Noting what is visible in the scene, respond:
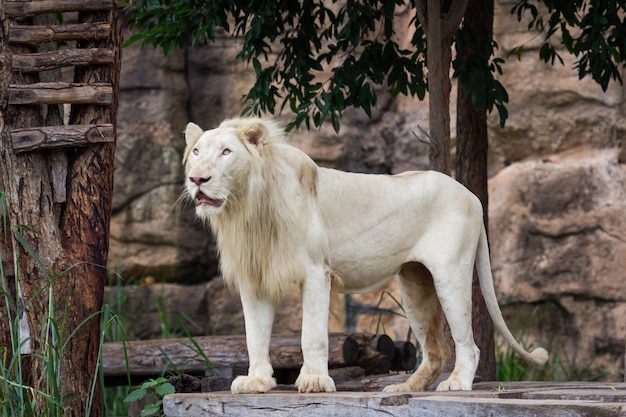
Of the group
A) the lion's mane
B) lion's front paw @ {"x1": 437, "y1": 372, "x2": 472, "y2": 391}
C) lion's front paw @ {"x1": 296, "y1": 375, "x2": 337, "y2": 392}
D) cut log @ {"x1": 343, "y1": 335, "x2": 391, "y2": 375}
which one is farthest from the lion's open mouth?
cut log @ {"x1": 343, "y1": 335, "x2": 391, "y2": 375}

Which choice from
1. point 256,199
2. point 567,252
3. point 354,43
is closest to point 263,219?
point 256,199

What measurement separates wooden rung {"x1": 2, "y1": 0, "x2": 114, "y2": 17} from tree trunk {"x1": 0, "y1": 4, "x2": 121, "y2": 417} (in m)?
0.05

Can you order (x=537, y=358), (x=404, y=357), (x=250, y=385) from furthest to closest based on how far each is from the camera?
(x=404, y=357) < (x=537, y=358) < (x=250, y=385)

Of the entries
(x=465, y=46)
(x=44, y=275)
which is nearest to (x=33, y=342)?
(x=44, y=275)

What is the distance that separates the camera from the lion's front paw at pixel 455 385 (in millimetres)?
4430

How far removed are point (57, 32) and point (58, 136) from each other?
474 mm

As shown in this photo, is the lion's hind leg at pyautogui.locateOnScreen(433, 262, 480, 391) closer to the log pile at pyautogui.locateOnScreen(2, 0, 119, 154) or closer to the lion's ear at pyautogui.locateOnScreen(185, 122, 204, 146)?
the lion's ear at pyautogui.locateOnScreen(185, 122, 204, 146)

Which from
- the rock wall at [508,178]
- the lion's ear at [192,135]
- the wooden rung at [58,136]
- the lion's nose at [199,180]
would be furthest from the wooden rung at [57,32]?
the rock wall at [508,178]

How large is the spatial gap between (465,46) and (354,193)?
2.02m

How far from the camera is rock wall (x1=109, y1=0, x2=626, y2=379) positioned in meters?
8.10

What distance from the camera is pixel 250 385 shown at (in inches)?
165

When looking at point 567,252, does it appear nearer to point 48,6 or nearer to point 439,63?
point 439,63

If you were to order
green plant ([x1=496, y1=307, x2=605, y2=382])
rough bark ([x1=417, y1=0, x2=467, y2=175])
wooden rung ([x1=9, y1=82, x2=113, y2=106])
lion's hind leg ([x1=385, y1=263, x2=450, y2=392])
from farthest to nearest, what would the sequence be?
1. green plant ([x1=496, y1=307, x2=605, y2=382])
2. rough bark ([x1=417, y1=0, x2=467, y2=175])
3. lion's hind leg ([x1=385, y1=263, x2=450, y2=392])
4. wooden rung ([x1=9, y1=82, x2=113, y2=106])

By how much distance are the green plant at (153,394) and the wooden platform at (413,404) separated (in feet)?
0.84
